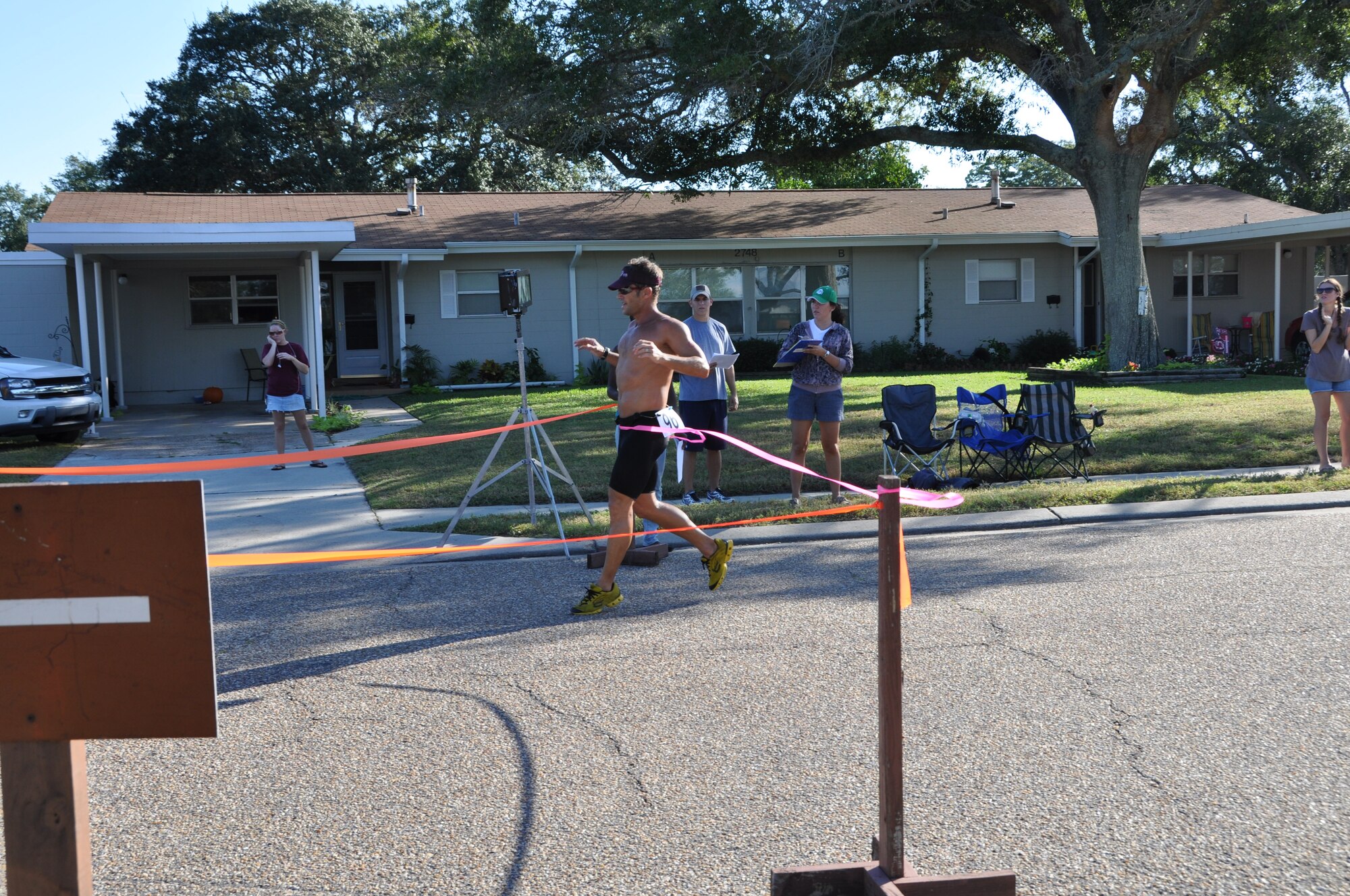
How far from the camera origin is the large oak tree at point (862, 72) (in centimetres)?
1867

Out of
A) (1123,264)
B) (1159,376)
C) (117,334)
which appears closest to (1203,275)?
(1123,264)

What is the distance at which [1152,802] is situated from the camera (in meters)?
3.98

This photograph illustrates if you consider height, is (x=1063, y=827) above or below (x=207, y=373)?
below

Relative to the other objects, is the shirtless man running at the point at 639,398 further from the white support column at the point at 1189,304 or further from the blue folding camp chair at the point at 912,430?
the white support column at the point at 1189,304

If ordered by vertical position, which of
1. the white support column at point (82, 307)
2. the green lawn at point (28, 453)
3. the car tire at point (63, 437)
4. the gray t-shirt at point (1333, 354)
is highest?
the white support column at point (82, 307)

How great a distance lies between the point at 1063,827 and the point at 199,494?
289 cm

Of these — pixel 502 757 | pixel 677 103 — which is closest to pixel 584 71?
pixel 677 103

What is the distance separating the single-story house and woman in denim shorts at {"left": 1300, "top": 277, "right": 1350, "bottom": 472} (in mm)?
13559

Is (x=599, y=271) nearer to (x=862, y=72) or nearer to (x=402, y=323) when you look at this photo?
(x=402, y=323)

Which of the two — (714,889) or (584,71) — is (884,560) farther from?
(584,71)

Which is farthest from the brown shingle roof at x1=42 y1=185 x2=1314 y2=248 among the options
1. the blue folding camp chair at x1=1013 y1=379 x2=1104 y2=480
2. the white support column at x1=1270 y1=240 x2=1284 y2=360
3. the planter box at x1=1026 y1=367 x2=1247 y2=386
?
the blue folding camp chair at x1=1013 y1=379 x2=1104 y2=480

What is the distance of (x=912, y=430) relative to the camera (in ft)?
37.1

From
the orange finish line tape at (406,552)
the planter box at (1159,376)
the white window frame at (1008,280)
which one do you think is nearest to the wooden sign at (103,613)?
the orange finish line tape at (406,552)

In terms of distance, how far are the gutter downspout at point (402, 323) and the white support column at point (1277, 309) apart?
1819cm
